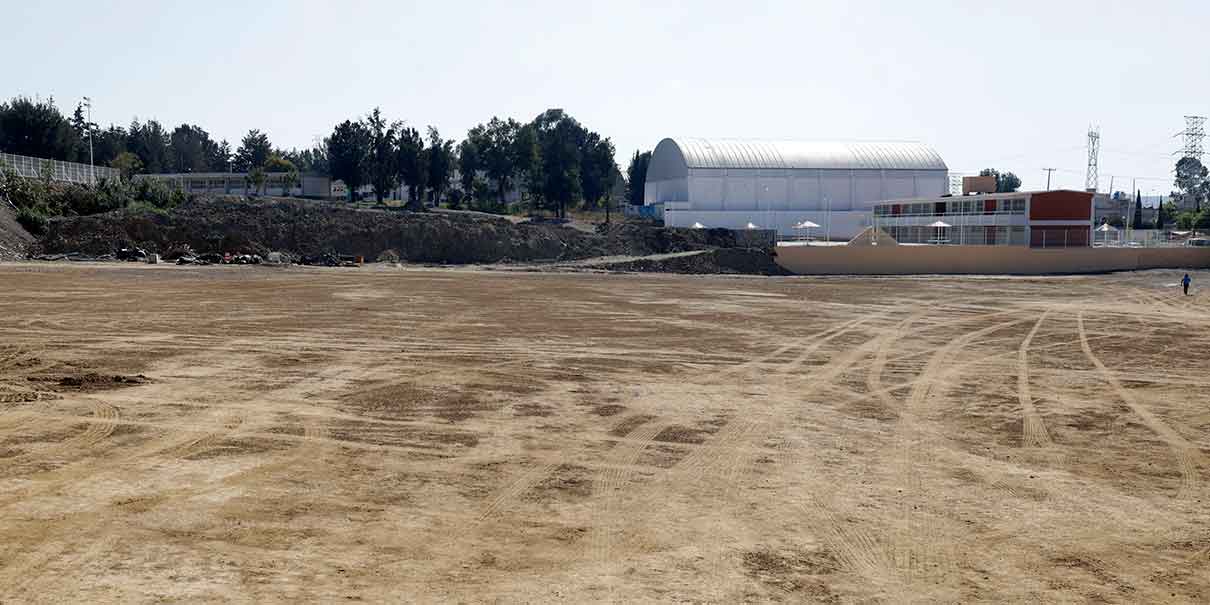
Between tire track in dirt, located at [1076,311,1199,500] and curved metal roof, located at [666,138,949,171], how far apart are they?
78.4 metres

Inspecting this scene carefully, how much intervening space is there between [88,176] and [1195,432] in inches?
3568

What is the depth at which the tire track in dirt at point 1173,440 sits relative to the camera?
10719mm

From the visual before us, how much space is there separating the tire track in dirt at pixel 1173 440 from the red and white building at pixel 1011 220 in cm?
5641

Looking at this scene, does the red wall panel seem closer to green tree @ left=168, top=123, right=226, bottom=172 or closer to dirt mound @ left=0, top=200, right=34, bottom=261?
dirt mound @ left=0, top=200, right=34, bottom=261

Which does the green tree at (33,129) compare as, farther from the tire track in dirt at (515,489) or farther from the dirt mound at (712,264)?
the tire track in dirt at (515,489)

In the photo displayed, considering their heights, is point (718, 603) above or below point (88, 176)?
below

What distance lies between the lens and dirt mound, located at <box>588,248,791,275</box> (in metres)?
57.9

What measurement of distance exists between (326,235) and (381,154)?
42.0 metres

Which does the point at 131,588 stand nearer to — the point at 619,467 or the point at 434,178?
the point at 619,467

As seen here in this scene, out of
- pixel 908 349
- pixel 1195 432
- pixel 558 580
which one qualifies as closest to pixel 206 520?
pixel 558 580

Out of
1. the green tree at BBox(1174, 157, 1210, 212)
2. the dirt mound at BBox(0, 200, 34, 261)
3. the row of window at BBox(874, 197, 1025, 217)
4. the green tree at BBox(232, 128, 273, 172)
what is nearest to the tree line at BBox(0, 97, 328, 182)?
the green tree at BBox(232, 128, 273, 172)

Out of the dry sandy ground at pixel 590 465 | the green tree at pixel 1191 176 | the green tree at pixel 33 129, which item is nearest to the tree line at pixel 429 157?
the green tree at pixel 33 129

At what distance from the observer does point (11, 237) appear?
54688 mm

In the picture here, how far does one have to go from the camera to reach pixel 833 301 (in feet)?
120
